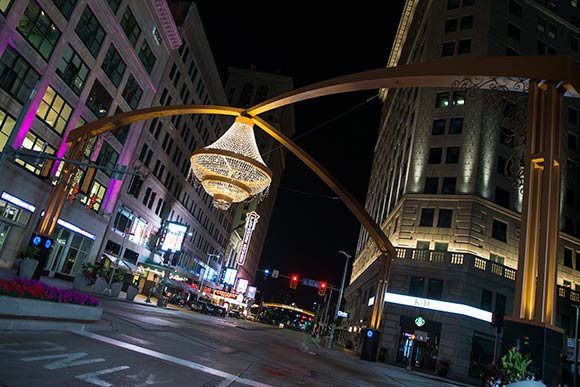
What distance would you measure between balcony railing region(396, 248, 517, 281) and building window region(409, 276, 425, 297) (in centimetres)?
183

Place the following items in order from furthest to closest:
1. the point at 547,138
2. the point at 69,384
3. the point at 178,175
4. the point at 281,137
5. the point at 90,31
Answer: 1. the point at 178,175
2. the point at 90,31
3. the point at 281,137
4. the point at 547,138
5. the point at 69,384

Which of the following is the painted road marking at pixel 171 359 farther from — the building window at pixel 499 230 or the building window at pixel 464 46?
the building window at pixel 464 46

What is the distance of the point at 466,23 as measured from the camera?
50281 mm

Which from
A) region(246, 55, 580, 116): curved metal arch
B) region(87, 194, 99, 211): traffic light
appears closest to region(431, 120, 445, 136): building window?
region(246, 55, 580, 116): curved metal arch

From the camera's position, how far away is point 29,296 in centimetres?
1189

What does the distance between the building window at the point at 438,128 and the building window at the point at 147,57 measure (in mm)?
33432

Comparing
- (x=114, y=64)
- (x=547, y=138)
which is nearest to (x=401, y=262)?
(x=547, y=138)

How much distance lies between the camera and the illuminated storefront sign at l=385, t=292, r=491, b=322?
37.7 metres

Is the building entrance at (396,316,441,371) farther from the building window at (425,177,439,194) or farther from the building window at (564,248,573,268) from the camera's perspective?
the building window at (564,248,573,268)

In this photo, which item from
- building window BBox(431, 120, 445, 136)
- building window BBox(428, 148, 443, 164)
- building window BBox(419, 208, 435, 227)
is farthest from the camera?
building window BBox(431, 120, 445, 136)

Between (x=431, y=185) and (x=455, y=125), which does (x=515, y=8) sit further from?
(x=431, y=185)

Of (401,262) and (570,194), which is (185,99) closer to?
(401,262)

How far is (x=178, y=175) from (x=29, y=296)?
5617cm

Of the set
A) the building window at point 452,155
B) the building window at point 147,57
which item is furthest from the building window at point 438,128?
the building window at point 147,57
